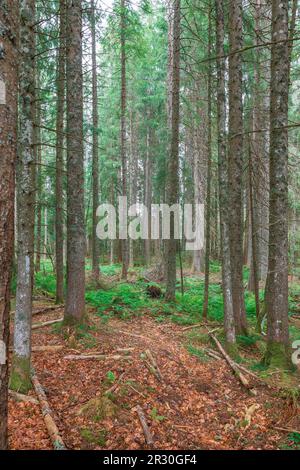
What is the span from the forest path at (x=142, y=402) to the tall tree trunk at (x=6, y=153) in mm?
1787

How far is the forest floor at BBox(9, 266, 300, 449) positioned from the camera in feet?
13.9

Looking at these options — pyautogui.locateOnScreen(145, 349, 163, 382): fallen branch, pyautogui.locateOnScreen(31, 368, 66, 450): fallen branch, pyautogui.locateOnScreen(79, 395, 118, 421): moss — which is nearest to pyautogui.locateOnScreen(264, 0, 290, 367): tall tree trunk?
pyautogui.locateOnScreen(145, 349, 163, 382): fallen branch

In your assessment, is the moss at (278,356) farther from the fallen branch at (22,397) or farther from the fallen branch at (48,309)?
the fallen branch at (48,309)

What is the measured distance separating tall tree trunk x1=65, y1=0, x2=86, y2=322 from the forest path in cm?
89

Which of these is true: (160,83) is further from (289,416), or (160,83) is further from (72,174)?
(289,416)

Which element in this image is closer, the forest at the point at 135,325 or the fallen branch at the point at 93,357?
the forest at the point at 135,325

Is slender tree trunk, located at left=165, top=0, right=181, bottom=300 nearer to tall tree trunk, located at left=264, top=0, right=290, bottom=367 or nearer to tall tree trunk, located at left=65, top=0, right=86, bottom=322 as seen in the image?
tall tree trunk, located at left=65, top=0, right=86, bottom=322

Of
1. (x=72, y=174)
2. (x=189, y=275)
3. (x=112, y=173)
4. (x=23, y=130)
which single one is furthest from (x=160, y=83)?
(x=23, y=130)

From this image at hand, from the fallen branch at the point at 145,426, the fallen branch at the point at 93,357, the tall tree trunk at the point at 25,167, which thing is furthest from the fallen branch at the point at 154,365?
the tall tree trunk at the point at 25,167

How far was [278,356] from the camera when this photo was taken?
21.0 feet

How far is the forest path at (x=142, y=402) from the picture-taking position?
13.8 ft

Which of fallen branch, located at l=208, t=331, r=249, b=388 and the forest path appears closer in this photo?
the forest path

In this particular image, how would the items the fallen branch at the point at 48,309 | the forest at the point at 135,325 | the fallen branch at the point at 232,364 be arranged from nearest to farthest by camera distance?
1. the forest at the point at 135,325
2. the fallen branch at the point at 232,364
3. the fallen branch at the point at 48,309
